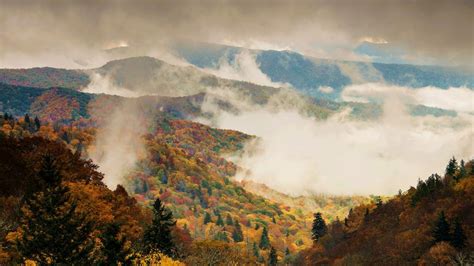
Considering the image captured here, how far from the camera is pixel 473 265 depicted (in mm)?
103312

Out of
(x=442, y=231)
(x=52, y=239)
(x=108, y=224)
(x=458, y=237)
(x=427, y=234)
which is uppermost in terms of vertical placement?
(x=427, y=234)

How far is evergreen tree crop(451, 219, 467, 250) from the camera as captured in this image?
438ft

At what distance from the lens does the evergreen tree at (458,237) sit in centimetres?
13362

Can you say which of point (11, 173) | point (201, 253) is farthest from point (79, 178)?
point (201, 253)

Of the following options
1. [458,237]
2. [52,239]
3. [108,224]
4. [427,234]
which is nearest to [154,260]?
[108,224]

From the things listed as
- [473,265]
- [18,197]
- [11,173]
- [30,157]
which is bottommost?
[473,265]

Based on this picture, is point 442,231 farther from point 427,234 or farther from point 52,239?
point 52,239

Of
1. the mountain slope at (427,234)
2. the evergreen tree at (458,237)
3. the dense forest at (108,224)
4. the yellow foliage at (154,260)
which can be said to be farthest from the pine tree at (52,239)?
the evergreen tree at (458,237)

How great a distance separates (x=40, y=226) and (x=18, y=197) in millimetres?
35379

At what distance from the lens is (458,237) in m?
135

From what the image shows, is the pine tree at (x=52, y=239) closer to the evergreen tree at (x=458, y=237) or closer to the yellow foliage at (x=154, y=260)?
the yellow foliage at (x=154, y=260)

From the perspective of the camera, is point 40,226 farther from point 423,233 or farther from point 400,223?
point 400,223

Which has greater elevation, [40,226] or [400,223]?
[400,223]

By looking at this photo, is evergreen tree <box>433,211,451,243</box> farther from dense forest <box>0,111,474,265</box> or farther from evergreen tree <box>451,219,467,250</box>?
evergreen tree <box>451,219,467,250</box>
